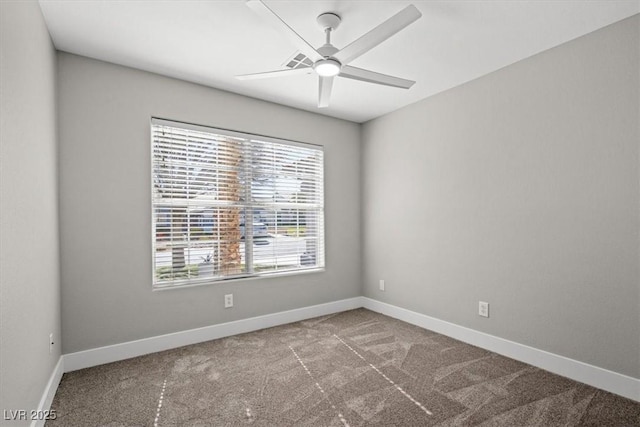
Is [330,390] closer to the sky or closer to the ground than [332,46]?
closer to the ground

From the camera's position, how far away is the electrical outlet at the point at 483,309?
2939 millimetres

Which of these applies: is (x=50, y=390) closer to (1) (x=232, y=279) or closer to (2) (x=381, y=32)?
(1) (x=232, y=279)

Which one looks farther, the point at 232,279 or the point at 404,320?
the point at 404,320

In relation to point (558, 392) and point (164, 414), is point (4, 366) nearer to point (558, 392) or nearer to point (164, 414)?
point (164, 414)

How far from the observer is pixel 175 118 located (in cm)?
303

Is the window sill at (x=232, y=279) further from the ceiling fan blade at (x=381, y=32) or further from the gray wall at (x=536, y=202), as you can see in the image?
the ceiling fan blade at (x=381, y=32)

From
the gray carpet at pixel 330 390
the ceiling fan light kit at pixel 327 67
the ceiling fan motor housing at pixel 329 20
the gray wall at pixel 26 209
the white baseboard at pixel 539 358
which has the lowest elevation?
the gray carpet at pixel 330 390

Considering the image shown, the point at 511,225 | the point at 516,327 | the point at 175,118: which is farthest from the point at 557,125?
the point at 175,118

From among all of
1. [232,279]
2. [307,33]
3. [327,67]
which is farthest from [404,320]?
[307,33]

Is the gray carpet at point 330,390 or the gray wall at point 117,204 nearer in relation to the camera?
the gray carpet at point 330,390

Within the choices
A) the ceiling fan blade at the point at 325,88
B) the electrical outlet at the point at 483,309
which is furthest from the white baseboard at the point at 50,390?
the electrical outlet at the point at 483,309

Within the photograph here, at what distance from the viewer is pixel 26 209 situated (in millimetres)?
1673

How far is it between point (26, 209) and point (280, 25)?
65.4 inches

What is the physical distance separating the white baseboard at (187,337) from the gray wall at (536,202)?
110 cm
